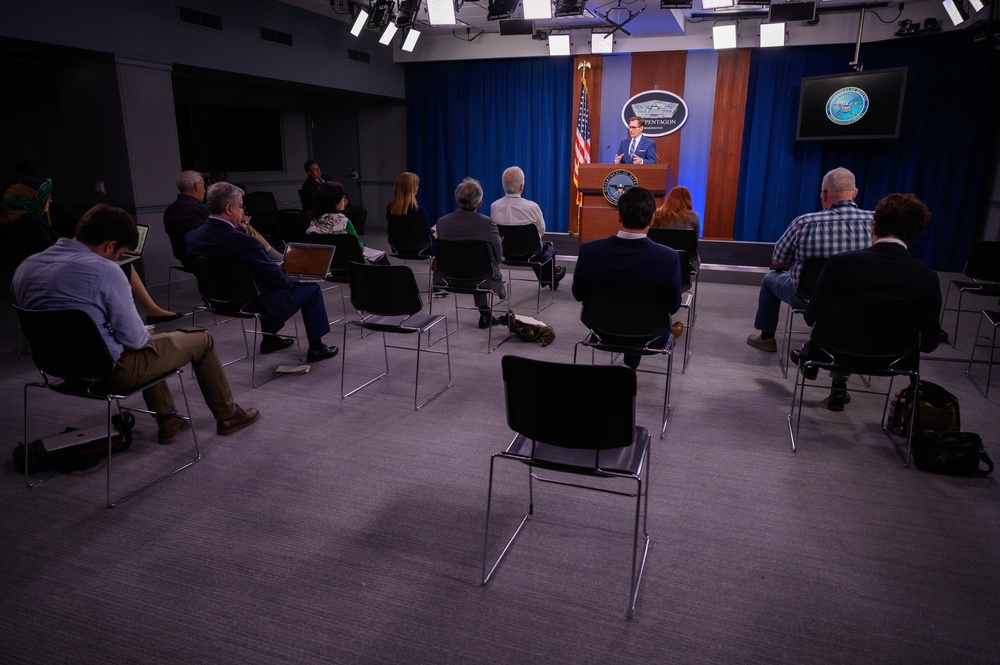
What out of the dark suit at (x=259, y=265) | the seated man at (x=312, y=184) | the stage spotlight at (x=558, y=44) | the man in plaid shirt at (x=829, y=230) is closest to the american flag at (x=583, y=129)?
the stage spotlight at (x=558, y=44)

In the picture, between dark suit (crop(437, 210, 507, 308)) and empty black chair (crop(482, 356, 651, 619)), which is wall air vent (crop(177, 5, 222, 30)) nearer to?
dark suit (crop(437, 210, 507, 308))

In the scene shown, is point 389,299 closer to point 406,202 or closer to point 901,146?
point 406,202

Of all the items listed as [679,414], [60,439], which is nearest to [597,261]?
[679,414]

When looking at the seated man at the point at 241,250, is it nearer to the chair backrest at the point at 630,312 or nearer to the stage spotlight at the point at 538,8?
the chair backrest at the point at 630,312

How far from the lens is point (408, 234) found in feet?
19.9

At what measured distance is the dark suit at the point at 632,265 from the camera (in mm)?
3102

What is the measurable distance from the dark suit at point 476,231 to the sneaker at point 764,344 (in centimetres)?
207

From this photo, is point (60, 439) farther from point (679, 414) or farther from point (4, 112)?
point (4, 112)

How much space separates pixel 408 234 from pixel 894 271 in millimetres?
4304

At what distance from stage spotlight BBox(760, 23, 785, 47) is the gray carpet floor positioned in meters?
5.90

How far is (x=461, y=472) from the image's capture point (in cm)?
296

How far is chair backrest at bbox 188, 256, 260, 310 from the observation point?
3.82 meters

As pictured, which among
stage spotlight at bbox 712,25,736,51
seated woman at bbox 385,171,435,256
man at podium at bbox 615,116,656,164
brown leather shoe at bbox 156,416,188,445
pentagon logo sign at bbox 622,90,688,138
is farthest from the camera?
pentagon logo sign at bbox 622,90,688,138

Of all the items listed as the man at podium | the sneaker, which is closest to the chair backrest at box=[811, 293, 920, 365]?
the sneaker
